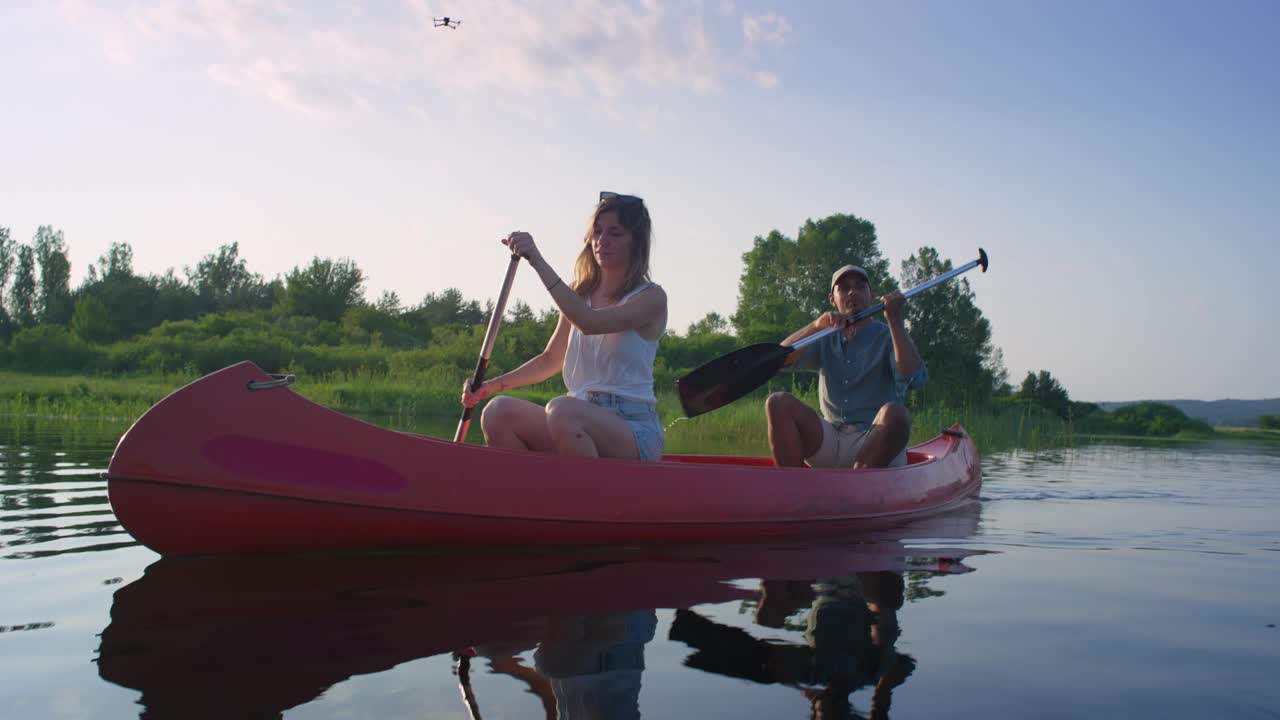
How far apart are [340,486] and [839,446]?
242 cm

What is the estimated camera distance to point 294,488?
2.92 m

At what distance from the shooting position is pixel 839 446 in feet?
14.5

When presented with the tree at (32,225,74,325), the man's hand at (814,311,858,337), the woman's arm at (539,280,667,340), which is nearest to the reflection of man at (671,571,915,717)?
the woman's arm at (539,280,667,340)

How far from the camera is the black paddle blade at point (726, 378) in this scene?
15.6ft

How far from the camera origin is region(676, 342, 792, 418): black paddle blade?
4750 millimetres

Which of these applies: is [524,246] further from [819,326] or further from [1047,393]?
[1047,393]

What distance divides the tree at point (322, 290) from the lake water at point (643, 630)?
3458cm

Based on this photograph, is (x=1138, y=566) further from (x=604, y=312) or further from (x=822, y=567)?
(x=604, y=312)

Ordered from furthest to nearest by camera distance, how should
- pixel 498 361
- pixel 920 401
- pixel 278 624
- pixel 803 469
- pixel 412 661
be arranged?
pixel 498 361
pixel 920 401
pixel 803 469
pixel 278 624
pixel 412 661

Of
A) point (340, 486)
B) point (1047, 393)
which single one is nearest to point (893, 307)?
point (340, 486)

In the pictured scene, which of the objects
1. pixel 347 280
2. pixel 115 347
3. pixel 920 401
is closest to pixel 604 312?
pixel 920 401

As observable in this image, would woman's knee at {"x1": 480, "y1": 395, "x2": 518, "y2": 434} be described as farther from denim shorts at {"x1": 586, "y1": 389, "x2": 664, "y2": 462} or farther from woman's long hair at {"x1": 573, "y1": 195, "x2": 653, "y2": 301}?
woman's long hair at {"x1": 573, "y1": 195, "x2": 653, "y2": 301}

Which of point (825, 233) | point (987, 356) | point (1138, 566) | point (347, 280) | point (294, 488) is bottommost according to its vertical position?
point (1138, 566)

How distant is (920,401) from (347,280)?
2373cm
